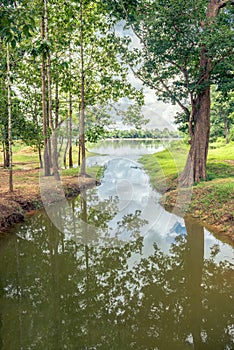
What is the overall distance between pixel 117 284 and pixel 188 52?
1058cm

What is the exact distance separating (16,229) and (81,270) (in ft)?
11.8

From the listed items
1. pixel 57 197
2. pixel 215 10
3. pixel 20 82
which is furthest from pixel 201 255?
pixel 20 82

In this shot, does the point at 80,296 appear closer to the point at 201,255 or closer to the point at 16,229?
the point at 201,255

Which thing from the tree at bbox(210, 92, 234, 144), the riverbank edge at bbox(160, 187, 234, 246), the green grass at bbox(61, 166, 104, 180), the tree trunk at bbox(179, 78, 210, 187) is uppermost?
the tree at bbox(210, 92, 234, 144)

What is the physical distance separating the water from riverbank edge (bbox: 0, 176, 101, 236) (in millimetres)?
425

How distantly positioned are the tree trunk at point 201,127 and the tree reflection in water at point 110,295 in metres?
6.29

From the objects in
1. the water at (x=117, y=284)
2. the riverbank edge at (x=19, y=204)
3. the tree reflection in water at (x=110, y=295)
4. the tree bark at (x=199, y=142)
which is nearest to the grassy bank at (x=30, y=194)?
the riverbank edge at (x=19, y=204)

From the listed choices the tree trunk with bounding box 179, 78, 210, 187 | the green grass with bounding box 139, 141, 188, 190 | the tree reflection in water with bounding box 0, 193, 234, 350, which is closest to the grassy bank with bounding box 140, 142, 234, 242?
the green grass with bounding box 139, 141, 188, 190

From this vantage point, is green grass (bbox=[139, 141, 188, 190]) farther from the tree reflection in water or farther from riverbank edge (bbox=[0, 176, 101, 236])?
the tree reflection in water

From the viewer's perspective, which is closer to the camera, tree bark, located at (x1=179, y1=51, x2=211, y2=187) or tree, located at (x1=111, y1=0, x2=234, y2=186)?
tree, located at (x1=111, y1=0, x2=234, y2=186)

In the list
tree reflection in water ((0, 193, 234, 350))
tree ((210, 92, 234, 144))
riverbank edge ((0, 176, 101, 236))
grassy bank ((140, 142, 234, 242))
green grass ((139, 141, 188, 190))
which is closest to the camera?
tree reflection in water ((0, 193, 234, 350))

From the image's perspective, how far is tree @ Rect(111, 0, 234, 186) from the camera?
11289 millimetres

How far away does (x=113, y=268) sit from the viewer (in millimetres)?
6371

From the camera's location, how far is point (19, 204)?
10656 mm
